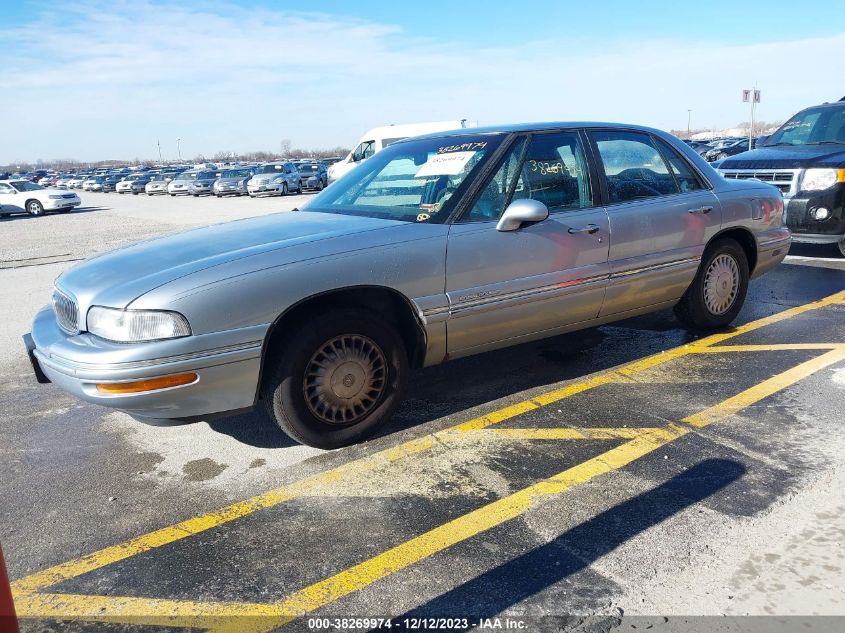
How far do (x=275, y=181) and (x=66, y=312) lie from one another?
26.6m

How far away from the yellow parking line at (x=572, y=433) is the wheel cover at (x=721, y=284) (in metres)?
1.93

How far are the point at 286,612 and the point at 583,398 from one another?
2.35 metres

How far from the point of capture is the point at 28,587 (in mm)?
2479

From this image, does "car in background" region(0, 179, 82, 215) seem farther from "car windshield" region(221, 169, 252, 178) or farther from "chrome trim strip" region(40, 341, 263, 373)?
"chrome trim strip" region(40, 341, 263, 373)

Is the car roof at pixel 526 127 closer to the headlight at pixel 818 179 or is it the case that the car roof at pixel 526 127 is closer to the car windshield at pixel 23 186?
the headlight at pixel 818 179

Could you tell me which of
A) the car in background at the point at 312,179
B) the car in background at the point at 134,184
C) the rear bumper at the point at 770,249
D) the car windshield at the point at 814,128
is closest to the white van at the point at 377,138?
the car in background at the point at 312,179

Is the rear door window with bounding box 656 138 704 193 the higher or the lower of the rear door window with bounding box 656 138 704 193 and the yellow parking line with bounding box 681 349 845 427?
the higher

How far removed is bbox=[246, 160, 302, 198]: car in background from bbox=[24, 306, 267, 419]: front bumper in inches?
1053

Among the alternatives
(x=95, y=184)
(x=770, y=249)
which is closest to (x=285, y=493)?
(x=770, y=249)

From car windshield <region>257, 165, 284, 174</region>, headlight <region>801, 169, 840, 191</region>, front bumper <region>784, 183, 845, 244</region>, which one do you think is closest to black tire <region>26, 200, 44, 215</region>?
car windshield <region>257, 165, 284, 174</region>

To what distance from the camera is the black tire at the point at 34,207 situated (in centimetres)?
2568

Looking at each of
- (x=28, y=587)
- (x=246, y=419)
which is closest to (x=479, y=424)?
→ (x=246, y=419)

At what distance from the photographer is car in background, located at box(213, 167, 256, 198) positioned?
32062 mm

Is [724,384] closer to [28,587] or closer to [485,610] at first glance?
[485,610]
